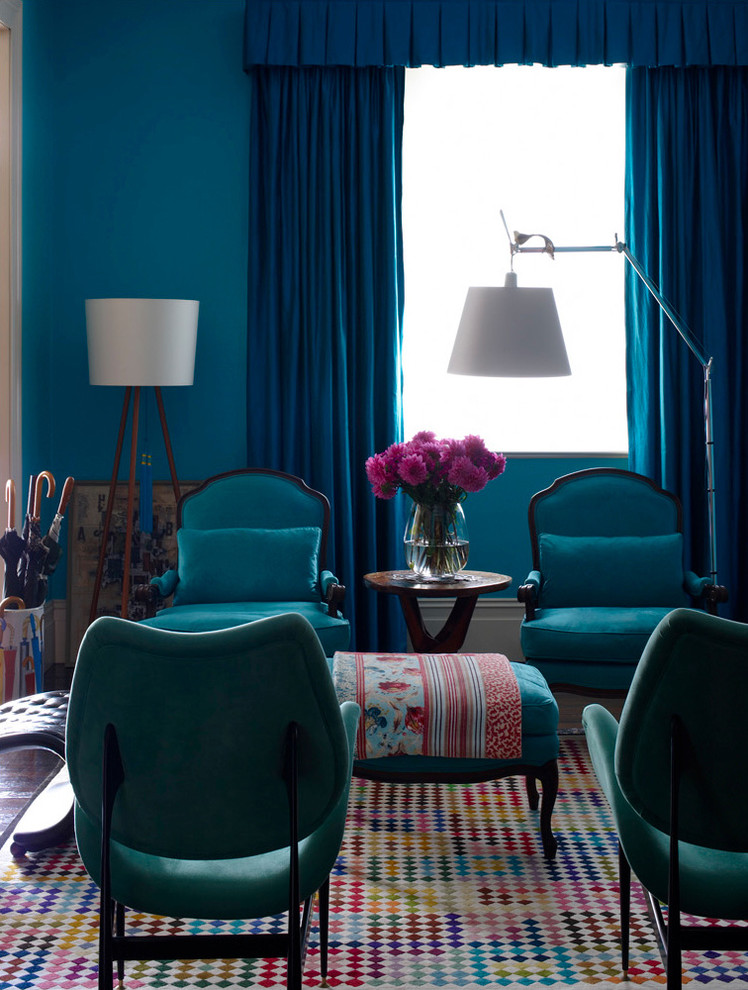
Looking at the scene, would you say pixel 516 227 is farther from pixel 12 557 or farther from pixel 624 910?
pixel 624 910

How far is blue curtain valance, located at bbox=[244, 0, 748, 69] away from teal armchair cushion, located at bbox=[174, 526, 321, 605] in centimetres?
226

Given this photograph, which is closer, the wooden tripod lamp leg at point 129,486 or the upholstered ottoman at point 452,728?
the upholstered ottoman at point 452,728

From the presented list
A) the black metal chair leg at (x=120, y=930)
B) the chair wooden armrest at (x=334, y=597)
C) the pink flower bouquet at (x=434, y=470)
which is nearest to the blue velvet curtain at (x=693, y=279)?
the pink flower bouquet at (x=434, y=470)

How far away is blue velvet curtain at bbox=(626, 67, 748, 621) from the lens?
16.0ft

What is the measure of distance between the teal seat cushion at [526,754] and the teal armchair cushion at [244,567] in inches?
59.2

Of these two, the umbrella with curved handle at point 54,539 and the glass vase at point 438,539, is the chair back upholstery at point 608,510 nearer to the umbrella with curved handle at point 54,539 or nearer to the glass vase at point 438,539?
the glass vase at point 438,539

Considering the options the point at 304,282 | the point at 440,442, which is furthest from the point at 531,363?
the point at 304,282

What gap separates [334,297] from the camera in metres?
4.95

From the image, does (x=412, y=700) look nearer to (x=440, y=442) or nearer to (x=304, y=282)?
(x=440, y=442)

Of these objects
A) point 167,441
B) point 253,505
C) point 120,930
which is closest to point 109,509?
point 167,441

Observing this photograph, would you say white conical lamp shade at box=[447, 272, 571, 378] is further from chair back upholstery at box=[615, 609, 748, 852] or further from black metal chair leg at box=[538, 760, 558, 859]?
chair back upholstery at box=[615, 609, 748, 852]

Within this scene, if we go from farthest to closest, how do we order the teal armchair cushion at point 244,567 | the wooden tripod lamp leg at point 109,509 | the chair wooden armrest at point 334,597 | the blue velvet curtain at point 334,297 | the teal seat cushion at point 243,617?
the blue velvet curtain at point 334,297, the wooden tripod lamp leg at point 109,509, the teal armchair cushion at point 244,567, the chair wooden armrest at point 334,597, the teal seat cushion at point 243,617

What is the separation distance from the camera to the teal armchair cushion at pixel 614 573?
13.7ft

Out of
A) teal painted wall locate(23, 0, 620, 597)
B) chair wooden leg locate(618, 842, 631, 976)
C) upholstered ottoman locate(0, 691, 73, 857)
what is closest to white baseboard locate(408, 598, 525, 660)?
teal painted wall locate(23, 0, 620, 597)
